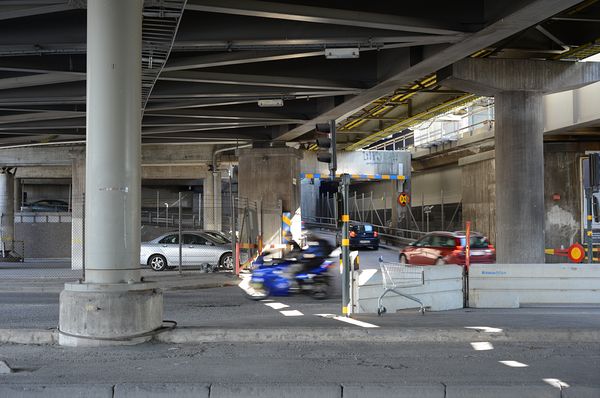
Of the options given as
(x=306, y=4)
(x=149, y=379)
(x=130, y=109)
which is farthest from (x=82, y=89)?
(x=149, y=379)

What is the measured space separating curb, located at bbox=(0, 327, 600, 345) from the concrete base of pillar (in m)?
0.44

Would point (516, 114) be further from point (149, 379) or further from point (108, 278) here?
point (149, 379)

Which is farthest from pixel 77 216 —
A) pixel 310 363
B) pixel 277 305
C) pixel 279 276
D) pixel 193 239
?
pixel 310 363

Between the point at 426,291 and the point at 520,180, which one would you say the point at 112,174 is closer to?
the point at 426,291

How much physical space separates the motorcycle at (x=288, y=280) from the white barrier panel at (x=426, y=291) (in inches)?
113

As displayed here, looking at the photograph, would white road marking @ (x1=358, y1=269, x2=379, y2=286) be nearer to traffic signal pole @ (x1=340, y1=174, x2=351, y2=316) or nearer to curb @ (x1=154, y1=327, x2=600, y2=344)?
traffic signal pole @ (x1=340, y1=174, x2=351, y2=316)

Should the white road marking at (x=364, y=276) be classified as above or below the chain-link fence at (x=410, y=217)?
below

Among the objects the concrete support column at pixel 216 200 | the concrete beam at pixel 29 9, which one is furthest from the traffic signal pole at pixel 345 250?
the concrete support column at pixel 216 200

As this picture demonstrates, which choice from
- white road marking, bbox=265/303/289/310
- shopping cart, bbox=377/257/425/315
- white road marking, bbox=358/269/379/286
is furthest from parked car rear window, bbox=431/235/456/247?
white road marking, bbox=358/269/379/286

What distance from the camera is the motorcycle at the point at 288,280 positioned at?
52.7 ft

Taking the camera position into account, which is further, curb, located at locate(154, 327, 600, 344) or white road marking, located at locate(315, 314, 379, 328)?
white road marking, located at locate(315, 314, 379, 328)

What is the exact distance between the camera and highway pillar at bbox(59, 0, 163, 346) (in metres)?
9.34

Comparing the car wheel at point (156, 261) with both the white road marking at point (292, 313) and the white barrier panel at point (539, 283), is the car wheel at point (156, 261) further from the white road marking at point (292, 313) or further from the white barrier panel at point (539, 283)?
the white barrier panel at point (539, 283)

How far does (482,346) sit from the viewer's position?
374 inches
